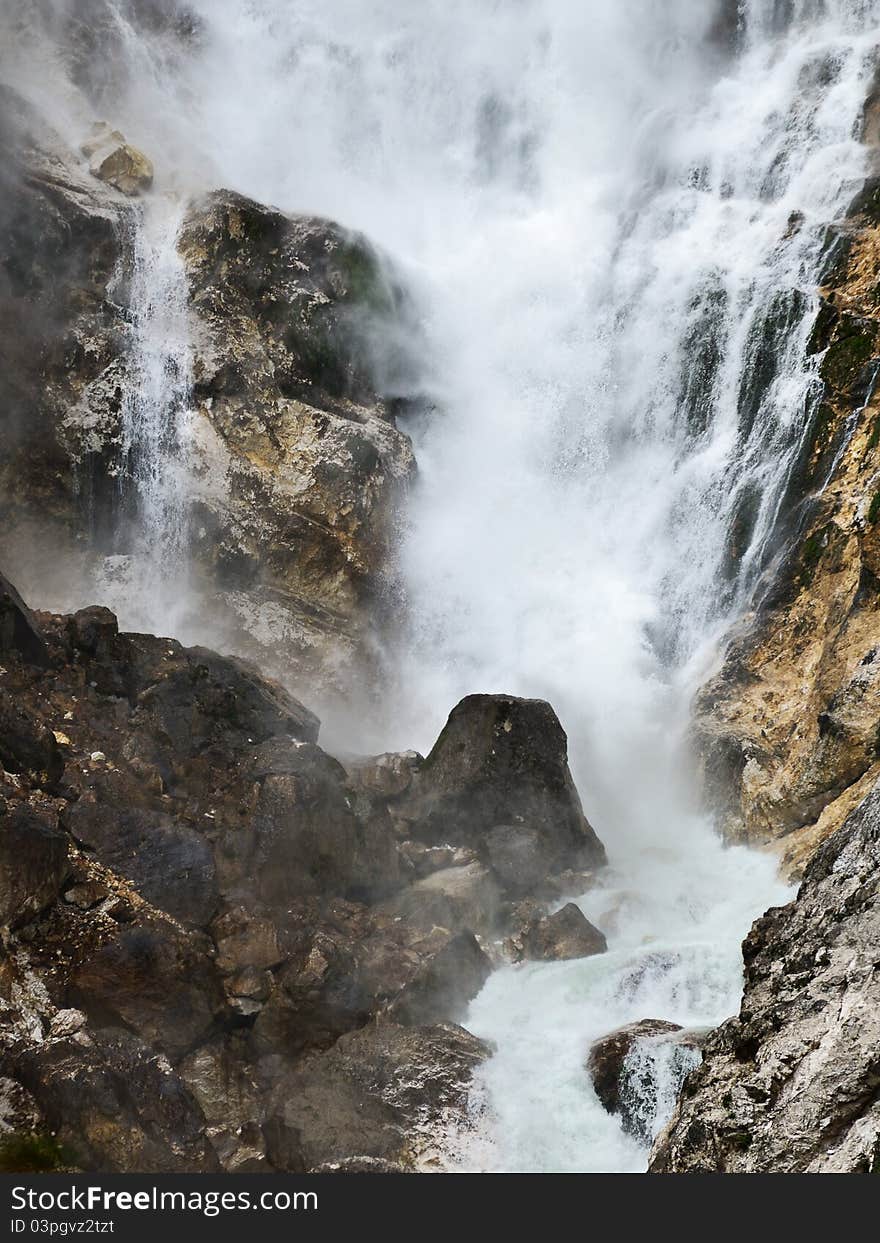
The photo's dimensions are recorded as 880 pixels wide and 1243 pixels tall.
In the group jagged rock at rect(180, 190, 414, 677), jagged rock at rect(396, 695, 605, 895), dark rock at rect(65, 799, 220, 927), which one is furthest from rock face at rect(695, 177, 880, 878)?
dark rock at rect(65, 799, 220, 927)

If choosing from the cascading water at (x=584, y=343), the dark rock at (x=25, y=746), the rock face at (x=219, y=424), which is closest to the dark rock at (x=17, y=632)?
the dark rock at (x=25, y=746)

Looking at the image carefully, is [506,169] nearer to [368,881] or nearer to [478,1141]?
[368,881]

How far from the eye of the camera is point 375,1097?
50.5ft

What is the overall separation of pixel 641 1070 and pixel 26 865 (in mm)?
8996

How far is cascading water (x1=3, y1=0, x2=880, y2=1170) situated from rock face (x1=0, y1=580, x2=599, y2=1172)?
5.41 ft

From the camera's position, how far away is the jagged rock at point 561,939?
1941cm

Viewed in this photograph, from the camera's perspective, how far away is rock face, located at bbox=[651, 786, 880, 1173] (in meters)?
8.10

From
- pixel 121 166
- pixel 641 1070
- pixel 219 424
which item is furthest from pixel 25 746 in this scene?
pixel 121 166

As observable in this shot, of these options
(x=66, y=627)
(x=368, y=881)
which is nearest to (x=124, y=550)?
(x=66, y=627)

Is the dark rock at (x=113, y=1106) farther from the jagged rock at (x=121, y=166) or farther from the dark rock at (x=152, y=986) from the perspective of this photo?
the jagged rock at (x=121, y=166)

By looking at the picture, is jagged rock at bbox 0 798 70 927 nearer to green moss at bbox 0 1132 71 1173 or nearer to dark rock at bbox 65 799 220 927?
dark rock at bbox 65 799 220 927

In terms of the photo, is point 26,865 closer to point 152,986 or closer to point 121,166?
point 152,986

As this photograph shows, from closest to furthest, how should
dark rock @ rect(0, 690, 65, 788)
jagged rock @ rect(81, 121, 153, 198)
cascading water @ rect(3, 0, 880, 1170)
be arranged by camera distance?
dark rock @ rect(0, 690, 65, 788) → cascading water @ rect(3, 0, 880, 1170) → jagged rock @ rect(81, 121, 153, 198)

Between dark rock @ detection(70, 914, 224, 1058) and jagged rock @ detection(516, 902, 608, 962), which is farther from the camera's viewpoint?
jagged rock @ detection(516, 902, 608, 962)
